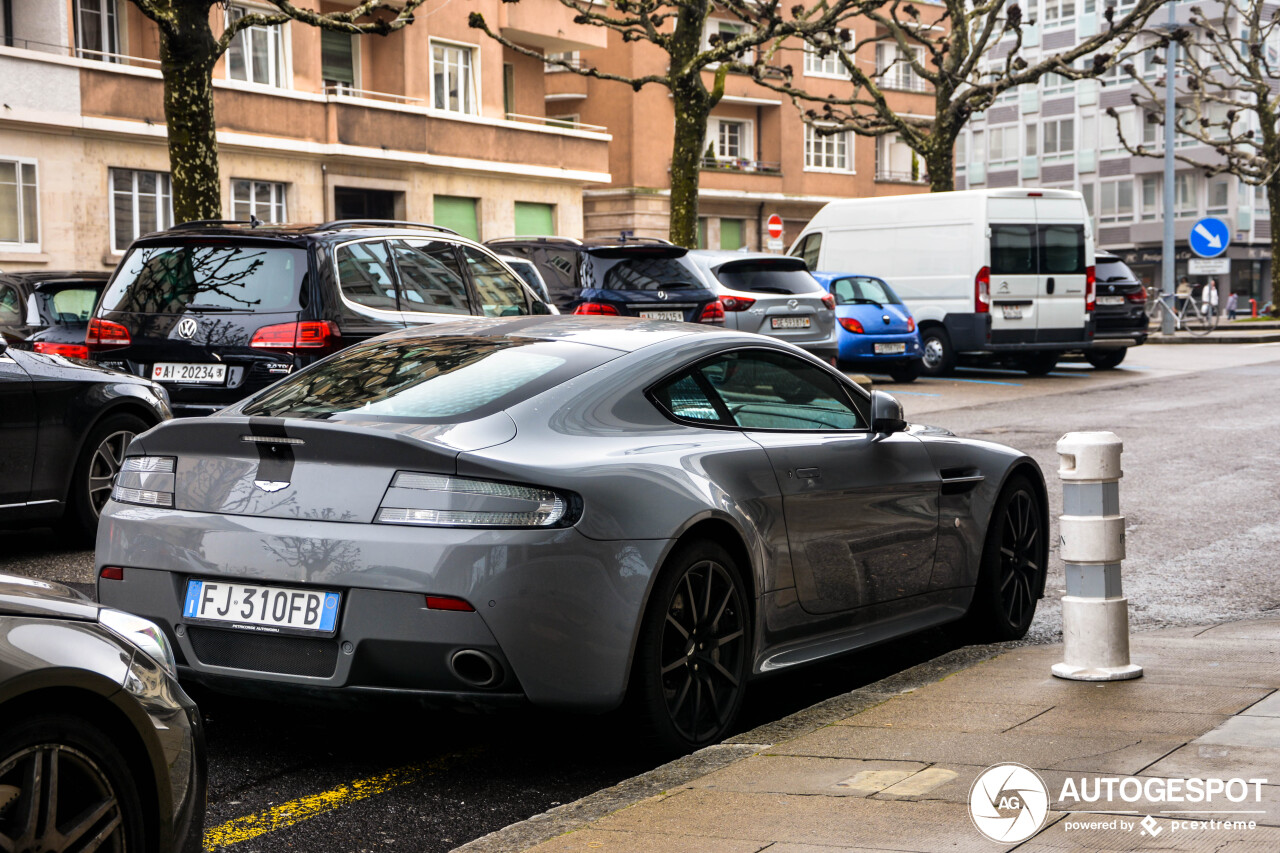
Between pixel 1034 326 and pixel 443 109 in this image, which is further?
pixel 443 109

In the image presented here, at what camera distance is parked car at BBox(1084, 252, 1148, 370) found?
83.9 ft

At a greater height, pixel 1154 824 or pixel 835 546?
pixel 835 546

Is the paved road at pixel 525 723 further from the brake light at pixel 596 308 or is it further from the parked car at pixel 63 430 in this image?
the brake light at pixel 596 308

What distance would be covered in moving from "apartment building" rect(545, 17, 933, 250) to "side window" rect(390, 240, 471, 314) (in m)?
35.8

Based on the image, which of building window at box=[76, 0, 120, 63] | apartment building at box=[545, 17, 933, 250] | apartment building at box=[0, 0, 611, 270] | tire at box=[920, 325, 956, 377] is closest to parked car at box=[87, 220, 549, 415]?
tire at box=[920, 325, 956, 377]

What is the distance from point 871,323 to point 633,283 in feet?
22.1

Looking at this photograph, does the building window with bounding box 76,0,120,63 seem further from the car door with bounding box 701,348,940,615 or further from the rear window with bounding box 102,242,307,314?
the car door with bounding box 701,348,940,615

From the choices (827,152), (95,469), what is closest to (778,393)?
(95,469)

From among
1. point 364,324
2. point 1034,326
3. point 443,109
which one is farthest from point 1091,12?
Answer: point 364,324

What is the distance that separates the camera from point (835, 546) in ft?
18.3

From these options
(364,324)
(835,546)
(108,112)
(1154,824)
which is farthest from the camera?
(108,112)

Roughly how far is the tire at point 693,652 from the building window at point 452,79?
3391 cm

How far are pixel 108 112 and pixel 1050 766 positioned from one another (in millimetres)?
28491

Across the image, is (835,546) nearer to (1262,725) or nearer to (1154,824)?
(1262,725)
